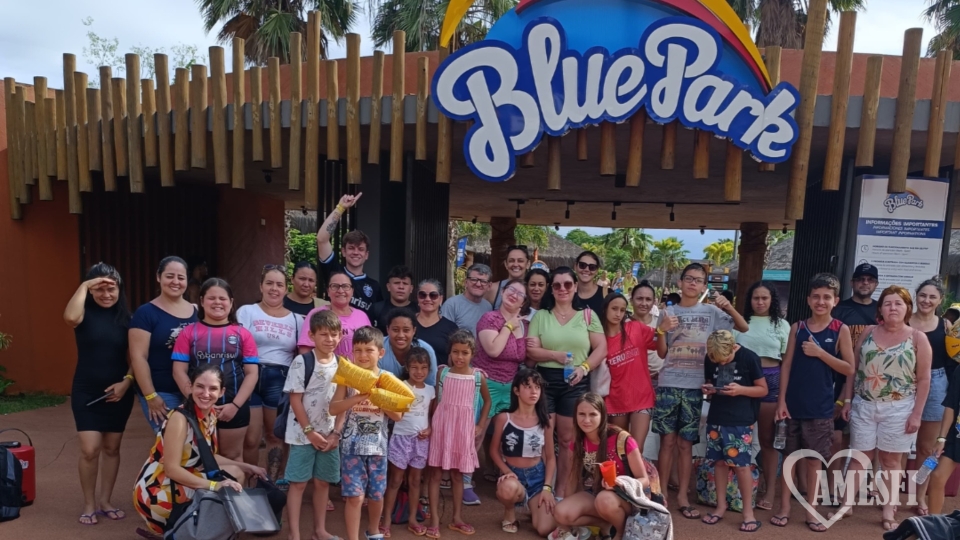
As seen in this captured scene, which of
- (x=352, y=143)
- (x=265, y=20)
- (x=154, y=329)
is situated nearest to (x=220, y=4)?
(x=265, y=20)

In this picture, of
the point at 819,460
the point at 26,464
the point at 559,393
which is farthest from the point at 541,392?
the point at 26,464

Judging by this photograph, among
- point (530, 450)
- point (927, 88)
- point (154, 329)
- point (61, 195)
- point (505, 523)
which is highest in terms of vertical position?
point (927, 88)

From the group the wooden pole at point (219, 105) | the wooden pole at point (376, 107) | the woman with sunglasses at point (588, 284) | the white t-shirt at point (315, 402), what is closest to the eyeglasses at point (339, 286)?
the white t-shirt at point (315, 402)

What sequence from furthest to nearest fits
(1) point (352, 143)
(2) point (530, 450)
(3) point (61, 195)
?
(3) point (61, 195) → (1) point (352, 143) → (2) point (530, 450)

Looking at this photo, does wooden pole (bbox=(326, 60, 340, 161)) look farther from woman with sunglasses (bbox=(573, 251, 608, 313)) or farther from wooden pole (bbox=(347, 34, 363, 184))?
woman with sunglasses (bbox=(573, 251, 608, 313))

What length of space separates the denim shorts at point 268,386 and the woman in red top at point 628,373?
2.25 meters

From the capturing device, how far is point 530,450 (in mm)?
3857

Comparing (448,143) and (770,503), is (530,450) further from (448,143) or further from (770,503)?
(448,143)

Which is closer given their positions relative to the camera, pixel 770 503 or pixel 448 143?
pixel 770 503

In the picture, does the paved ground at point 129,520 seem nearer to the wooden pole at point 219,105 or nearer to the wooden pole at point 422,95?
the wooden pole at point 219,105

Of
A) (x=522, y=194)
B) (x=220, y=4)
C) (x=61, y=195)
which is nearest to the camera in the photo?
(x=61, y=195)

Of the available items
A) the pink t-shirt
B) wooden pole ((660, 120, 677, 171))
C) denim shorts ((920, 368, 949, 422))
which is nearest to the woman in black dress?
the pink t-shirt

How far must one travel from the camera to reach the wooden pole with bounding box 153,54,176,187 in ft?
18.5

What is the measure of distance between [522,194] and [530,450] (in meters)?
6.28
